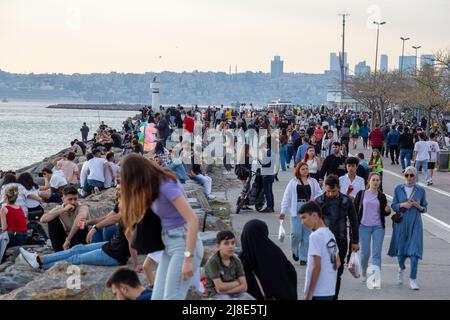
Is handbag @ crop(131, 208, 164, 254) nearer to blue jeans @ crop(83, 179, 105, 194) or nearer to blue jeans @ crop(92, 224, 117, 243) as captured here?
blue jeans @ crop(92, 224, 117, 243)

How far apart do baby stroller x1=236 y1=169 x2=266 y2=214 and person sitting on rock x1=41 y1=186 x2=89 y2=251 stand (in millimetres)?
6610

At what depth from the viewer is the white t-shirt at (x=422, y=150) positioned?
2503 centimetres

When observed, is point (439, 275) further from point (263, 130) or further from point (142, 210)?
point (263, 130)

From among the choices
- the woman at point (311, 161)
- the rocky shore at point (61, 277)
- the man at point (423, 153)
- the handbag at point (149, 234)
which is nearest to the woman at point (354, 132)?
the man at point (423, 153)

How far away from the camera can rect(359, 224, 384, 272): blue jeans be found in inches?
449

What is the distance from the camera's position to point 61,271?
10.5 meters

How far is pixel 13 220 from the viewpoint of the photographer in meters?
13.4

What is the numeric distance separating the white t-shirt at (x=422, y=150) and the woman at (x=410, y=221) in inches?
548

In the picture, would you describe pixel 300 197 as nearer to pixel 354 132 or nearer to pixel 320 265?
pixel 320 265

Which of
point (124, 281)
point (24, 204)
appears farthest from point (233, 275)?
point (24, 204)

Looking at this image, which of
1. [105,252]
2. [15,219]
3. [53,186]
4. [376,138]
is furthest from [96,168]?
[376,138]

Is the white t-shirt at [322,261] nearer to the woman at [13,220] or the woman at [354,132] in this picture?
the woman at [13,220]

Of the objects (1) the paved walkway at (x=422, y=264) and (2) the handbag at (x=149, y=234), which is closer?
(2) the handbag at (x=149, y=234)

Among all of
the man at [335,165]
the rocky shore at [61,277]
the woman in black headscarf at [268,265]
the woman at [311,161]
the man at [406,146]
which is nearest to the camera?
the woman in black headscarf at [268,265]
